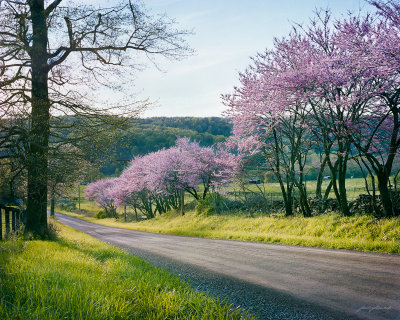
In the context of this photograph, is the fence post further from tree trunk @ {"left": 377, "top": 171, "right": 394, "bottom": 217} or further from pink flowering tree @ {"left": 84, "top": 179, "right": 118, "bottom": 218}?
pink flowering tree @ {"left": 84, "top": 179, "right": 118, "bottom": 218}

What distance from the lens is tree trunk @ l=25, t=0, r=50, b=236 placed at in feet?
29.3

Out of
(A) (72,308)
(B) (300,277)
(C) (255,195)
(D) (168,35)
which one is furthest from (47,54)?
(C) (255,195)

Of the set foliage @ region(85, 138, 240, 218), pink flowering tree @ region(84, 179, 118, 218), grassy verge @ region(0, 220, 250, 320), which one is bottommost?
pink flowering tree @ region(84, 179, 118, 218)

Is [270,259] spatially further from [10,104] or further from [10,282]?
[10,104]

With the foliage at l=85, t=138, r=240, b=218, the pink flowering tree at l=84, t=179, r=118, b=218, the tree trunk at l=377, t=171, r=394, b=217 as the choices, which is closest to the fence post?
the tree trunk at l=377, t=171, r=394, b=217

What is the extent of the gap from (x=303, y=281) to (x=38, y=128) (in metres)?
8.34

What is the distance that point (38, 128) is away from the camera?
28.8 ft

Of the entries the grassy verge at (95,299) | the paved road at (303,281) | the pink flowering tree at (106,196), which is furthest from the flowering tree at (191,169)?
the pink flowering tree at (106,196)

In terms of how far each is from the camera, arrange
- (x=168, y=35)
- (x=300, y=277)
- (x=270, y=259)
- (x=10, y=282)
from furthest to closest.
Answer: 1. (x=168, y=35)
2. (x=270, y=259)
3. (x=300, y=277)
4. (x=10, y=282)

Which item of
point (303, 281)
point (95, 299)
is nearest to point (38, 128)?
point (95, 299)

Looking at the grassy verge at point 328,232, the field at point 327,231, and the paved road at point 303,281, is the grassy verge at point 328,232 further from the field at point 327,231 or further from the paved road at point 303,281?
the paved road at point 303,281

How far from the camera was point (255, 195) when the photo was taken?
842 inches

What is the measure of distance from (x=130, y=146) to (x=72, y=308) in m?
7.46

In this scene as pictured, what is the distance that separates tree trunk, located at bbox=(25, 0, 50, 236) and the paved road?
4.92 meters
